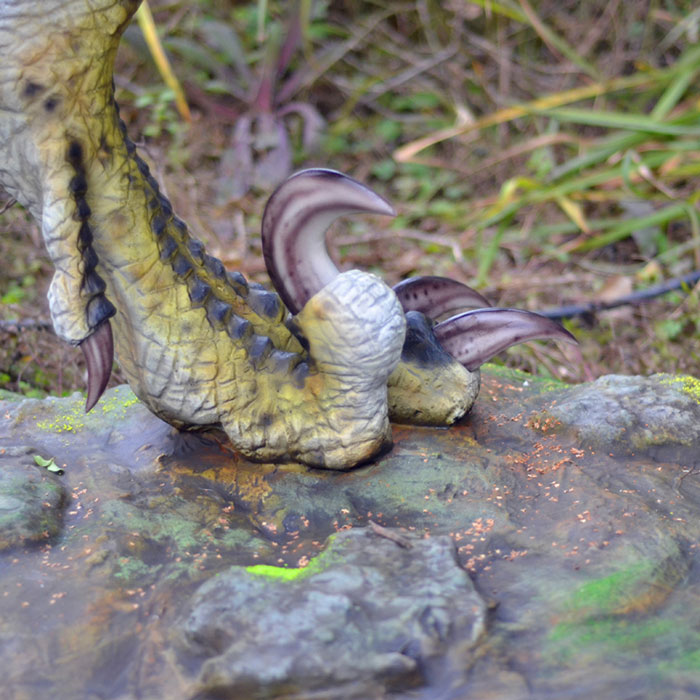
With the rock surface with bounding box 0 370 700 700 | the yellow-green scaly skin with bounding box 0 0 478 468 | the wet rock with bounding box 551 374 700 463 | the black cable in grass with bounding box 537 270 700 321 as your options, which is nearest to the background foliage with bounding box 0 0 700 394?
the black cable in grass with bounding box 537 270 700 321

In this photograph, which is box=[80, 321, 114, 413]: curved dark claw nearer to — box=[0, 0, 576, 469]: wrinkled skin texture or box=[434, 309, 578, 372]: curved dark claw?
box=[0, 0, 576, 469]: wrinkled skin texture

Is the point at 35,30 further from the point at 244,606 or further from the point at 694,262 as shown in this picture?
the point at 694,262

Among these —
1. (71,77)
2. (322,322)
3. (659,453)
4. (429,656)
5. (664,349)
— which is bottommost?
(664,349)

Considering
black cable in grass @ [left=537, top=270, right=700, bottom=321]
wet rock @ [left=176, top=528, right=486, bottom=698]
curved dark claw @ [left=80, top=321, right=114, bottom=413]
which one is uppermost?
curved dark claw @ [left=80, top=321, right=114, bottom=413]

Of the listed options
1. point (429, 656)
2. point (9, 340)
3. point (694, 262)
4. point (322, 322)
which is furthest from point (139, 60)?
point (429, 656)

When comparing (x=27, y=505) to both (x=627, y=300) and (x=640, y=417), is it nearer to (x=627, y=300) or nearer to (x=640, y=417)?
(x=640, y=417)

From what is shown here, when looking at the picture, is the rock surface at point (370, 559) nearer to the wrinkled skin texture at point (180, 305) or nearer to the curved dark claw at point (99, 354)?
the wrinkled skin texture at point (180, 305)
